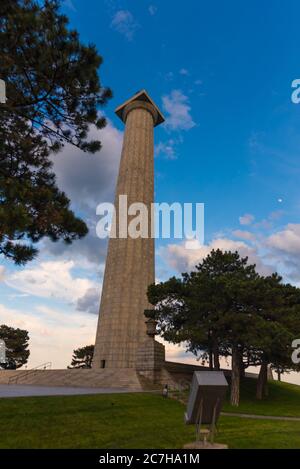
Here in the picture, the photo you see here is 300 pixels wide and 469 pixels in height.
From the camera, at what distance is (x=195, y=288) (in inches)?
1193

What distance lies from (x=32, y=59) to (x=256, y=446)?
1453cm

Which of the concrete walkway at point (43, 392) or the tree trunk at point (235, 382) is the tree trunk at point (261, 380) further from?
the concrete walkway at point (43, 392)

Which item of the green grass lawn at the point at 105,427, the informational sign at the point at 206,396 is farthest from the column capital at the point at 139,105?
the informational sign at the point at 206,396

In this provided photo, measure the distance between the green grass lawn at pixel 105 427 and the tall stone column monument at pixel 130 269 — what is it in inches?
896

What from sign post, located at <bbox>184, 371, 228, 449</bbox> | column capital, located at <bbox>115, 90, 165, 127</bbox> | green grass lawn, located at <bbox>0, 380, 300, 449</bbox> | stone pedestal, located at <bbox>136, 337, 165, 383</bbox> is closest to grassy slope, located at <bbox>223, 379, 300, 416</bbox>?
stone pedestal, located at <bbox>136, 337, 165, 383</bbox>

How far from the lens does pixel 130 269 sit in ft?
152

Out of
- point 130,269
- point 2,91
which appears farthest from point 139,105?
point 2,91

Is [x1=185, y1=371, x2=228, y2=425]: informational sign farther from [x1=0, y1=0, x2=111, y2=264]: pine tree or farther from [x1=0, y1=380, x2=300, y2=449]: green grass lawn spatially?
[x1=0, y1=0, x2=111, y2=264]: pine tree

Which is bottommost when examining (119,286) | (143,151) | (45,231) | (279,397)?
(279,397)

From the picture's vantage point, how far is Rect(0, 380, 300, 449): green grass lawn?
36.3ft

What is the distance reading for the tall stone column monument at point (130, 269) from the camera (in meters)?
42.9

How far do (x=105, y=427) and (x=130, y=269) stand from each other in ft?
Result: 108
